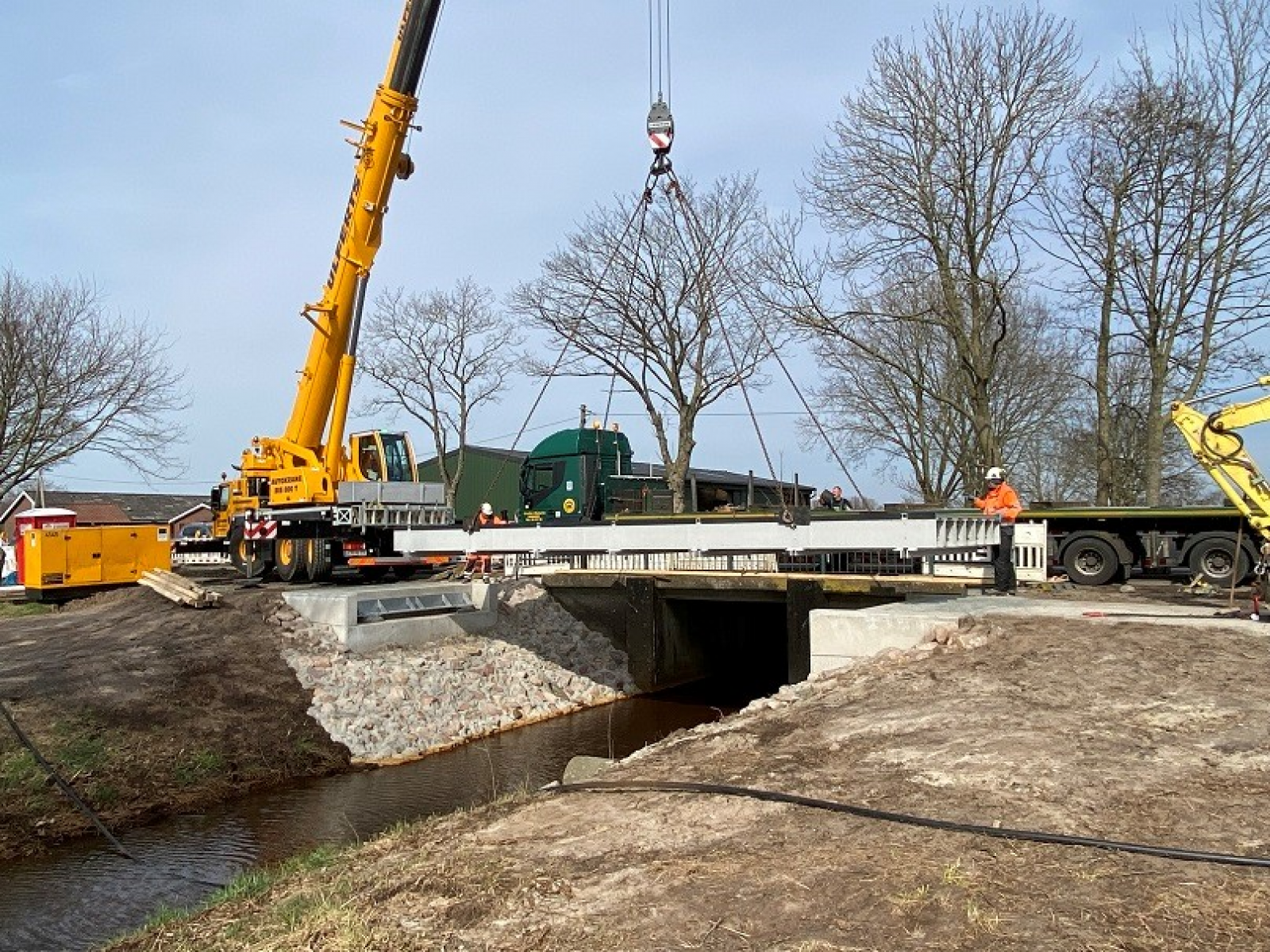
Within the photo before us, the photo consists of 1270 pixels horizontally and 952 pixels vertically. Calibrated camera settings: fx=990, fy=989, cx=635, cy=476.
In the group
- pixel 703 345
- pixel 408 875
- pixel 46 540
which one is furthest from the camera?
pixel 703 345

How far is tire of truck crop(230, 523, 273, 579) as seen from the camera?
19719 millimetres

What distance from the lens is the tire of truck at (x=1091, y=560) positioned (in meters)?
15.9

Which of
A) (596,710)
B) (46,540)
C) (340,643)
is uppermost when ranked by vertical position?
(46,540)

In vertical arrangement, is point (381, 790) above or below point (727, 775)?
below

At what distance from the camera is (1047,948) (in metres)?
3.56

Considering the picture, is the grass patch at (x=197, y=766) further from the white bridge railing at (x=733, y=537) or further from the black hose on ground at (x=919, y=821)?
the black hose on ground at (x=919, y=821)

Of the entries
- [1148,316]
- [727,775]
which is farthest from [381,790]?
[1148,316]

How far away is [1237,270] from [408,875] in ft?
68.7

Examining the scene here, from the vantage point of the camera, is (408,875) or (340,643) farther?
(340,643)

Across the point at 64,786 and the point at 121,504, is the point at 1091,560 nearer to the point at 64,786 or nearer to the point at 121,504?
the point at 64,786

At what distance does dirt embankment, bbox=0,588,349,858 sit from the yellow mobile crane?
318cm

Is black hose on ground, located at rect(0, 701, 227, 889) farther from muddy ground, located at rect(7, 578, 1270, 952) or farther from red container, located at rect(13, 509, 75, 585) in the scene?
red container, located at rect(13, 509, 75, 585)

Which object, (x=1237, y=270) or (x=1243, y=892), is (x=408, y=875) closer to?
(x=1243, y=892)

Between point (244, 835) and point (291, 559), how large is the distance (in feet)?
32.0
